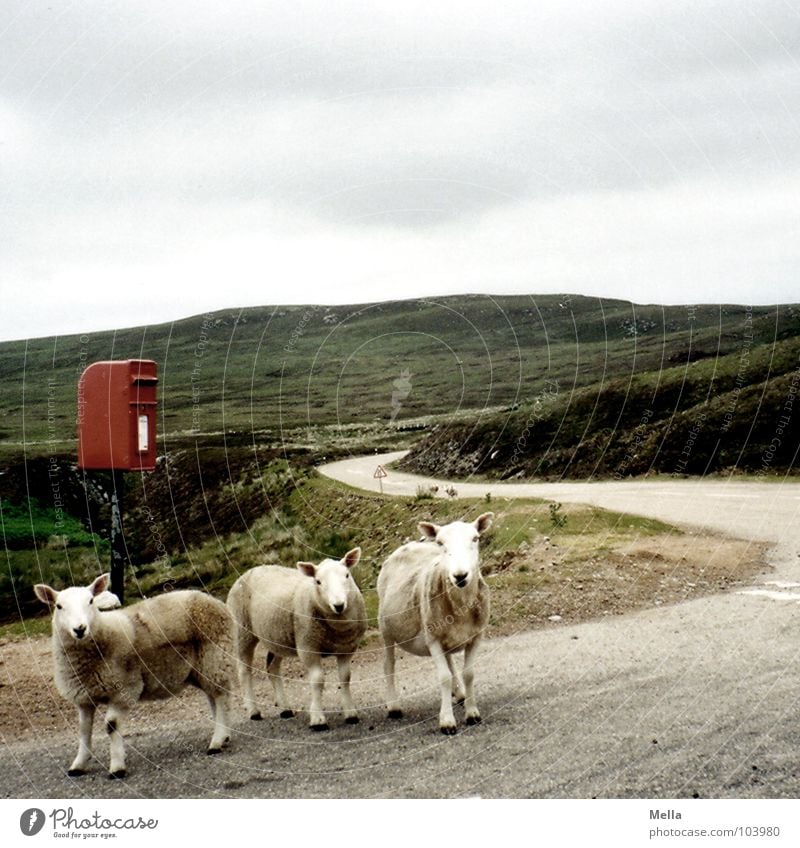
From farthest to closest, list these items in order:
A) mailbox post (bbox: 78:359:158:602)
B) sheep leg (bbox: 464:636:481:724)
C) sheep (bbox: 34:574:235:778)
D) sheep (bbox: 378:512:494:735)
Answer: mailbox post (bbox: 78:359:158:602) → sheep leg (bbox: 464:636:481:724) → sheep (bbox: 378:512:494:735) → sheep (bbox: 34:574:235:778)

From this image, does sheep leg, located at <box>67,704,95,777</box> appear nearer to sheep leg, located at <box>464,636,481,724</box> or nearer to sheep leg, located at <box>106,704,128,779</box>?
sheep leg, located at <box>106,704,128,779</box>

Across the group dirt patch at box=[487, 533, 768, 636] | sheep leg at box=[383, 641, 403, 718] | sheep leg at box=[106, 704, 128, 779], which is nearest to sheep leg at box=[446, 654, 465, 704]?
sheep leg at box=[383, 641, 403, 718]

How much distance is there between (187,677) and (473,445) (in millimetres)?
20497

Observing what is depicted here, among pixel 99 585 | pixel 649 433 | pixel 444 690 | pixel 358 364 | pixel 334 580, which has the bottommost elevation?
pixel 444 690

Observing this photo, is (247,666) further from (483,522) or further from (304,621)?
(483,522)

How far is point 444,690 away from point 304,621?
1.59 meters

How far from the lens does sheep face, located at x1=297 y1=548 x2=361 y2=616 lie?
8609 millimetres

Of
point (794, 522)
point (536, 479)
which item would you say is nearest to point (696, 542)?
point (794, 522)

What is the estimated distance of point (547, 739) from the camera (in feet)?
27.7

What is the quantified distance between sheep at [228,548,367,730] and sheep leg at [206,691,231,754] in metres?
0.80

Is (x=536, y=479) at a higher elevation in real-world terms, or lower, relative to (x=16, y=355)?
lower

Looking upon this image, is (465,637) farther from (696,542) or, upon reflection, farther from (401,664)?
(696,542)

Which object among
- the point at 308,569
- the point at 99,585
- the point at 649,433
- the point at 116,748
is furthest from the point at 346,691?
the point at 649,433
